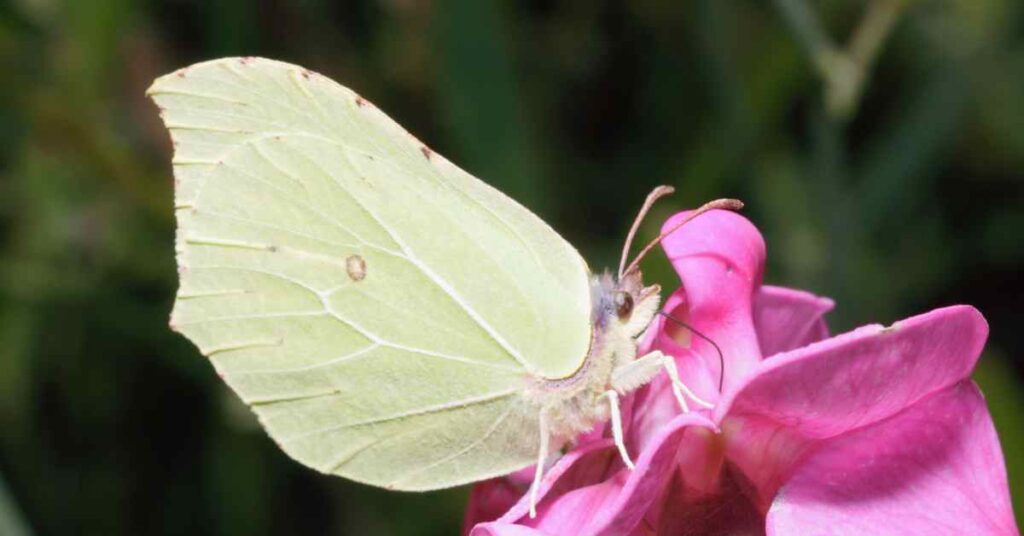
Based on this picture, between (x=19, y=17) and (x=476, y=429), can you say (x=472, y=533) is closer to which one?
(x=476, y=429)

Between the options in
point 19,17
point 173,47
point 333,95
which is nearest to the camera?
point 333,95

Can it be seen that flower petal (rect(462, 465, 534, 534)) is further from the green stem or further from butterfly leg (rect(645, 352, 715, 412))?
the green stem

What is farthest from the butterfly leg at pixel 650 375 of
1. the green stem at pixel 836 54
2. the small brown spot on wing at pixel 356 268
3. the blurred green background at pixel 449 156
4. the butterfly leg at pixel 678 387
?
the blurred green background at pixel 449 156

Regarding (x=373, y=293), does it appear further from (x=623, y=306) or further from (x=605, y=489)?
(x=605, y=489)

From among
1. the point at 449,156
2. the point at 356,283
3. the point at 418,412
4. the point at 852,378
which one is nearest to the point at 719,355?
the point at 852,378

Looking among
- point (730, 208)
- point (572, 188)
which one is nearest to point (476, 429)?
point (730, 208)

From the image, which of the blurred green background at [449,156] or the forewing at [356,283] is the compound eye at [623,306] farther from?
the blurred green background at [449,156]

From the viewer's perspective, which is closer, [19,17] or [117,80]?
[19,17]
